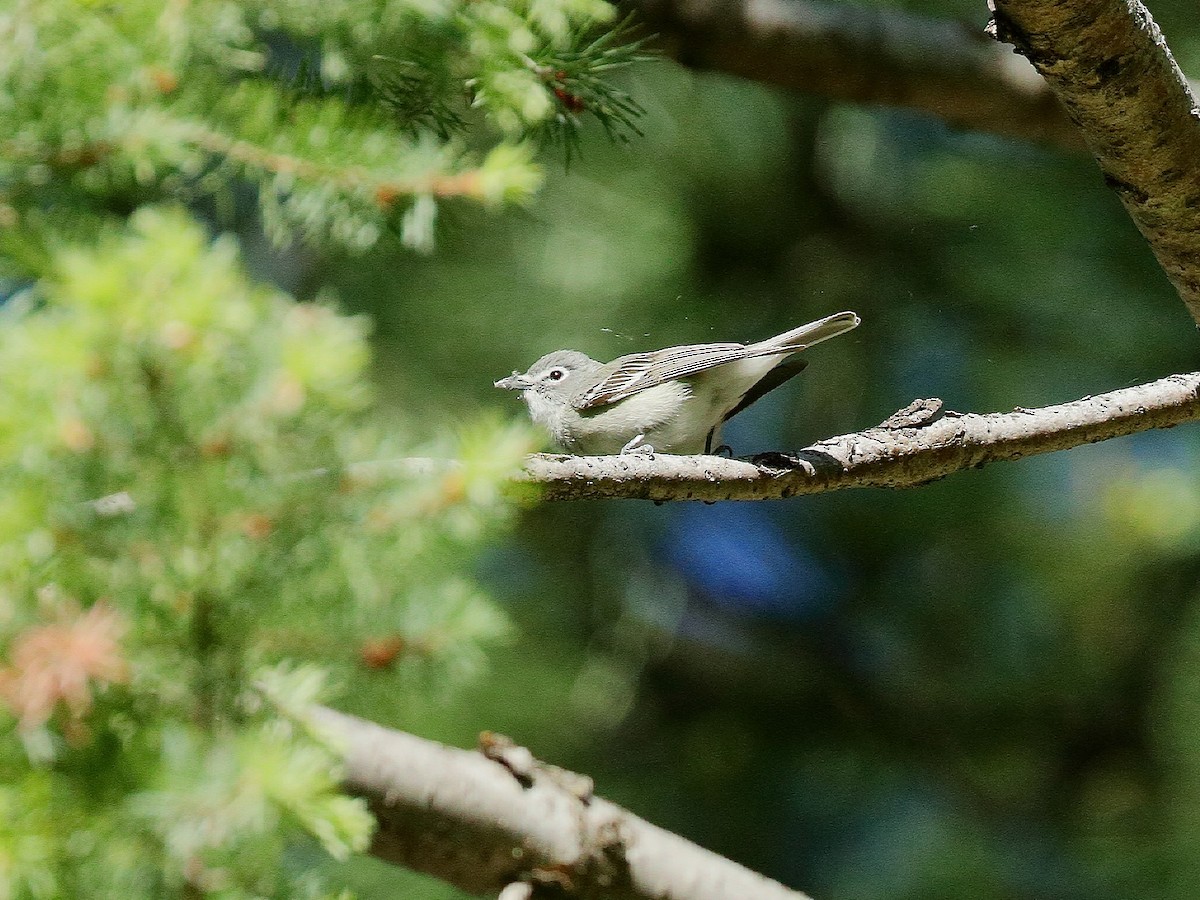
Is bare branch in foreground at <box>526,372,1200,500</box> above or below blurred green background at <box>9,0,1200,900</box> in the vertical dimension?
above

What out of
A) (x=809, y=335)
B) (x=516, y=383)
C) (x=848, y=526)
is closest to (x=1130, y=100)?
(x=809, y=335)

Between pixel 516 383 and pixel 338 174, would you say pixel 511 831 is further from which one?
pixel 338 174

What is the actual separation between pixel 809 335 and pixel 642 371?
0.33 meters

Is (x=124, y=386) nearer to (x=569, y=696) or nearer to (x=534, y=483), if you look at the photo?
(x=534, y=483)

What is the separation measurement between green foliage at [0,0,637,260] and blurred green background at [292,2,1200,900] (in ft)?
3.15

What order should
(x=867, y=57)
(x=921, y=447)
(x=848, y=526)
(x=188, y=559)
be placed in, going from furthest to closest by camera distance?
(x=848, y=526)
(x=867, y=57)
(x=921, y=447)
(x=188, y=559)

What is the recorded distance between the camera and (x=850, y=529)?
2369mm

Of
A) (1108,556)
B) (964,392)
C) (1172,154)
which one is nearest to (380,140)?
(1172,154)

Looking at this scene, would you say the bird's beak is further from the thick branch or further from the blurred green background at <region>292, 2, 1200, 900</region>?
the thick branch

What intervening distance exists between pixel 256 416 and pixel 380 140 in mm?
343

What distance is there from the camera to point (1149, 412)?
4.11 ft

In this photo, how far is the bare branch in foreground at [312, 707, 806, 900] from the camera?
1.40 metres

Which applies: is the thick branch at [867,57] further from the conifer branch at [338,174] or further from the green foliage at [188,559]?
the green foliage at [188,559]

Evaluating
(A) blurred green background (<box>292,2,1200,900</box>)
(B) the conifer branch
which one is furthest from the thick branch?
(B) the conifer branch
